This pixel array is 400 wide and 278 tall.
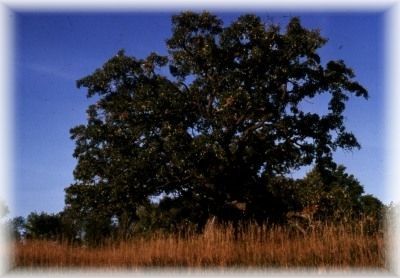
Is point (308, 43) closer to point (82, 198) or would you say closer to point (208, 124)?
point (208, 124)

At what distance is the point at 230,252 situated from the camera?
13.4 meters

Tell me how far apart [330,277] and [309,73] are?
51.6 ft

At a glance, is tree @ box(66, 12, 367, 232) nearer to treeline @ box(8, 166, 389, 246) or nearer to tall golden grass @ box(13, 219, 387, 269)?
treeline @ box(8, 166, 389, 246)

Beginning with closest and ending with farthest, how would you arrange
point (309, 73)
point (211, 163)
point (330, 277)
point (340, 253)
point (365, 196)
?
point (330, 277) < point (340, 253) < point (211, 163) < point (309, 73) < point (365, 196)

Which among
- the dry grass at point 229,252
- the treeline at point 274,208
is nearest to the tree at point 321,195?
the treeline at point 274,208

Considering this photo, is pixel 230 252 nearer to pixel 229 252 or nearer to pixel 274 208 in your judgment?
pixel 229 252

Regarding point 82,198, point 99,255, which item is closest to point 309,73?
point 82,198

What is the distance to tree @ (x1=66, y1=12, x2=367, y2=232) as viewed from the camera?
2322 cm

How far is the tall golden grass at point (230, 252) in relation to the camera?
12497mm

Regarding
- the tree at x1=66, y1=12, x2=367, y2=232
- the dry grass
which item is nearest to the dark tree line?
the tree at x1=66, y1=12, x2=367, y2=232

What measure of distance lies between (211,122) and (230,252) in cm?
1164

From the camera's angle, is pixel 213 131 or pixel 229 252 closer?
pixel 229 252

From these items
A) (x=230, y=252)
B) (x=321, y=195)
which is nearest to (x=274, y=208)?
(x=321, y=195)

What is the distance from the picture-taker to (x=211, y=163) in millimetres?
23219
